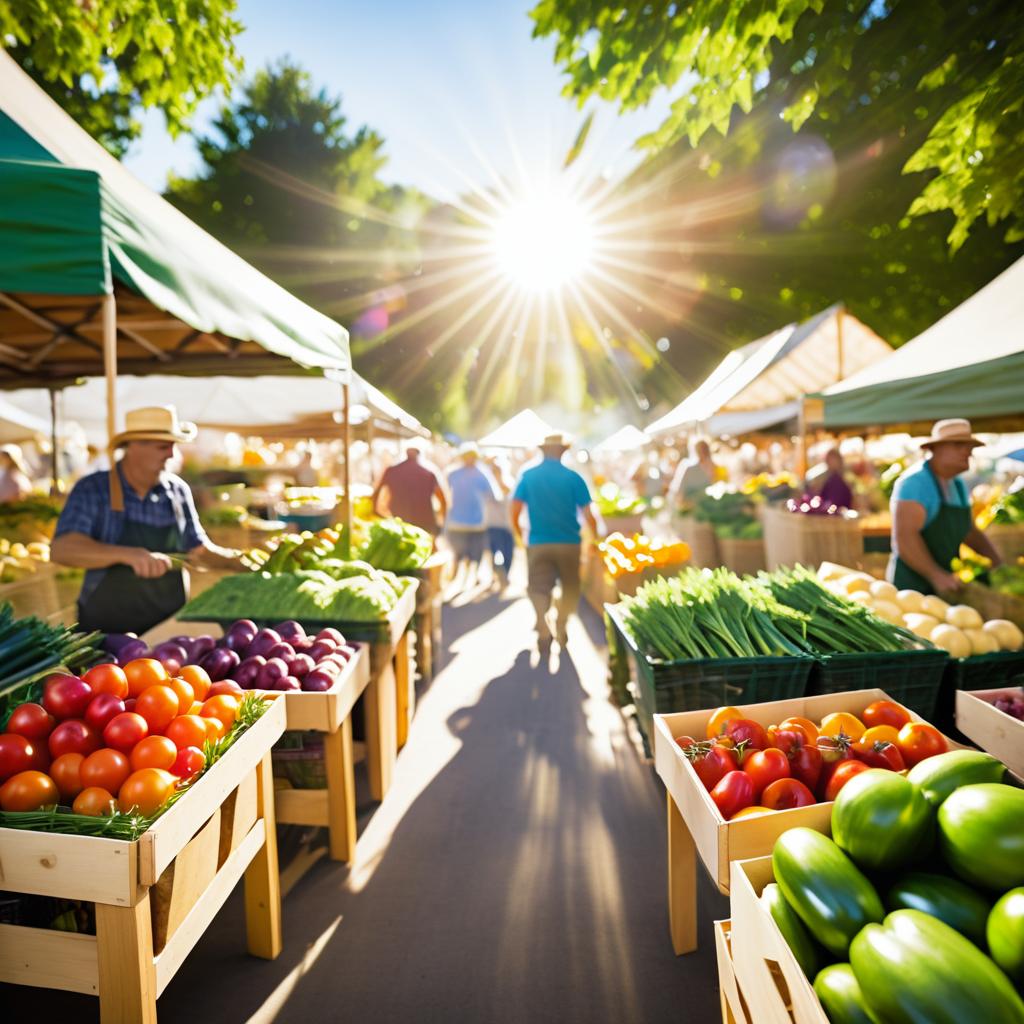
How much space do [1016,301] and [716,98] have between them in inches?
106

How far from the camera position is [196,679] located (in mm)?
2627

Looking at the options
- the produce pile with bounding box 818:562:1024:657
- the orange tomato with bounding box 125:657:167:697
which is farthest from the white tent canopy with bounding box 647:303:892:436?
the orange tomato with bounding box 125:657:167:697

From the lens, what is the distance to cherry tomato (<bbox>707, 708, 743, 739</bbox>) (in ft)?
8.35

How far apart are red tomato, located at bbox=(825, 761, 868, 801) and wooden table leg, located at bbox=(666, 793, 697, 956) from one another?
0.72m

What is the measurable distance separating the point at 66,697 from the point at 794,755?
2.39 m

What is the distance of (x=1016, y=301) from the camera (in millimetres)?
4754

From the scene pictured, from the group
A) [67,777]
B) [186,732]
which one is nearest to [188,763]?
[186,732]

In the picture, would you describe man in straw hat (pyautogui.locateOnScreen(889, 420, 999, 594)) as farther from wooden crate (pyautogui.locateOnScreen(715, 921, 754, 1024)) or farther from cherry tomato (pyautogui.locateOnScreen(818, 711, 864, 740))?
wooden crate (pyautogui.locateOnScreen(715, 921, 754, 1024))

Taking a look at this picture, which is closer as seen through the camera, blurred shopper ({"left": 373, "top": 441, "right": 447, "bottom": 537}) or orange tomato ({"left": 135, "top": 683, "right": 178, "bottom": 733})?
orange tomato ({"left": 135, "top": 683, "right": 178, "bottom": 733})

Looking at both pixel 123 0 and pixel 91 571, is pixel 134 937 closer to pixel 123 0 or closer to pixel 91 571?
pixel 91 571

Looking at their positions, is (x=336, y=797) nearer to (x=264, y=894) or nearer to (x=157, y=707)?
(x=264, y=894)

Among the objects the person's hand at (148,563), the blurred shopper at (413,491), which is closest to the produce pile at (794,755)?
the person's hand at (148,563)

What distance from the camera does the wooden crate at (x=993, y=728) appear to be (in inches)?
92.0

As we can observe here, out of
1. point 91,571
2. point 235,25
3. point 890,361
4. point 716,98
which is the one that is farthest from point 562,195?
point 91,571
